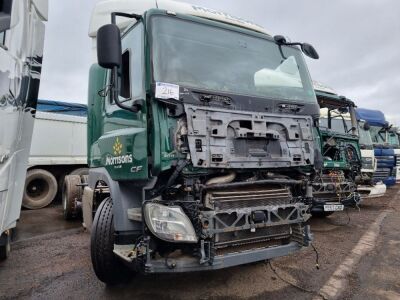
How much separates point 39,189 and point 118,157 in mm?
6968

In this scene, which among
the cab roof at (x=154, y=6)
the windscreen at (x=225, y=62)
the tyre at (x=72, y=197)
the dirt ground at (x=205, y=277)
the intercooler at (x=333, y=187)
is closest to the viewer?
the windscreen at (x=225, y=62)

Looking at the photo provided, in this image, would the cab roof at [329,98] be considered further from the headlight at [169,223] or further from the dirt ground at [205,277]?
the headlight at [169,223]

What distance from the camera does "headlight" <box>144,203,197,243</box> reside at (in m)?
2.79

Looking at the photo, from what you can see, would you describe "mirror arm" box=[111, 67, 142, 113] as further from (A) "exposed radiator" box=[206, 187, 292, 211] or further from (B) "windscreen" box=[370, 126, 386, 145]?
(B) "windscreen" box=[370, 126, 386, 145]

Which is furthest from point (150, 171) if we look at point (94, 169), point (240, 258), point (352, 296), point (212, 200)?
point (352, 296)

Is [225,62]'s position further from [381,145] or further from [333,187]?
[381,145]

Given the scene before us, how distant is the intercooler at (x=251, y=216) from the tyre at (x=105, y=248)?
1.07m

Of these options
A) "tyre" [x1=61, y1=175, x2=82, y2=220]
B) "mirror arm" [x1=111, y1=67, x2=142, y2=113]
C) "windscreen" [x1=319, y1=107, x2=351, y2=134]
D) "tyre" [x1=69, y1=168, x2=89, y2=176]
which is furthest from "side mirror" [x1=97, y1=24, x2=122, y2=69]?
"tyre" [x1=69, y1=168, x2=89, y2=176]

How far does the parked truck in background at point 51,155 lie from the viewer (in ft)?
30.3

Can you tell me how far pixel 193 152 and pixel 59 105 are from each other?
9051 millimetres

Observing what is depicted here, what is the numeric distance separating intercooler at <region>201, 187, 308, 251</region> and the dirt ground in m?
0.71

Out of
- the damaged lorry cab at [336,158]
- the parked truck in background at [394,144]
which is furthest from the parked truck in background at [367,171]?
the parked truck in background at [394,144]

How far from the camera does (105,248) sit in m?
3.43

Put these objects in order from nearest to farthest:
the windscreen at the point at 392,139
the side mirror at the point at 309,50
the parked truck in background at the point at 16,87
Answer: the parked truck in background at the point at 16,87, the side mirror at the point at 309,50, the windscreen at the point at 392,139
